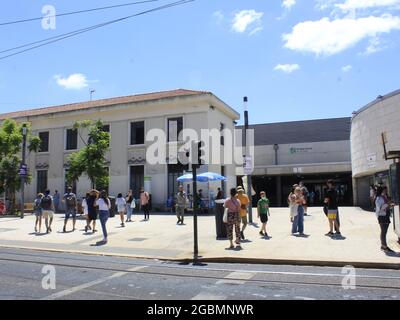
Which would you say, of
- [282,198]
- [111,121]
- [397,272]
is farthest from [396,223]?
[282,198]

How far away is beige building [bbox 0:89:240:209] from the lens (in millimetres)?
28328

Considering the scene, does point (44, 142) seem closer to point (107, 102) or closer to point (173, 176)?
point (107, 102)

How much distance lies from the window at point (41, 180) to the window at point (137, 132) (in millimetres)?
8047

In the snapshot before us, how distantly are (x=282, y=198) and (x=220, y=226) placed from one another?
2418cm

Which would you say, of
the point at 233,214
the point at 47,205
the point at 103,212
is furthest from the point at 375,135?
the point at 47,205

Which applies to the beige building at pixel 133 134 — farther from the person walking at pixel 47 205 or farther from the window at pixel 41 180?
the person walking at pixel 47 205

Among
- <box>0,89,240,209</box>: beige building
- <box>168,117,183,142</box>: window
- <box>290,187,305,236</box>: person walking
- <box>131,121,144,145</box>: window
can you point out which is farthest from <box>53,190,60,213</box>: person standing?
<box>290,187,305,236</box>: person walking

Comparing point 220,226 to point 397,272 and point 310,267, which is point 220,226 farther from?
point 397,272

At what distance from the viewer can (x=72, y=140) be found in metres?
32.1

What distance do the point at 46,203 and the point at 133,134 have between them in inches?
525

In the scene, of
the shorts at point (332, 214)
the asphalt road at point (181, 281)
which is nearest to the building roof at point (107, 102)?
the shorts at point (332, 214)

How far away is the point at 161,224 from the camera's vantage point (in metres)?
19.1

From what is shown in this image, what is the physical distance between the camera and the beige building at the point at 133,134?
28.3m
